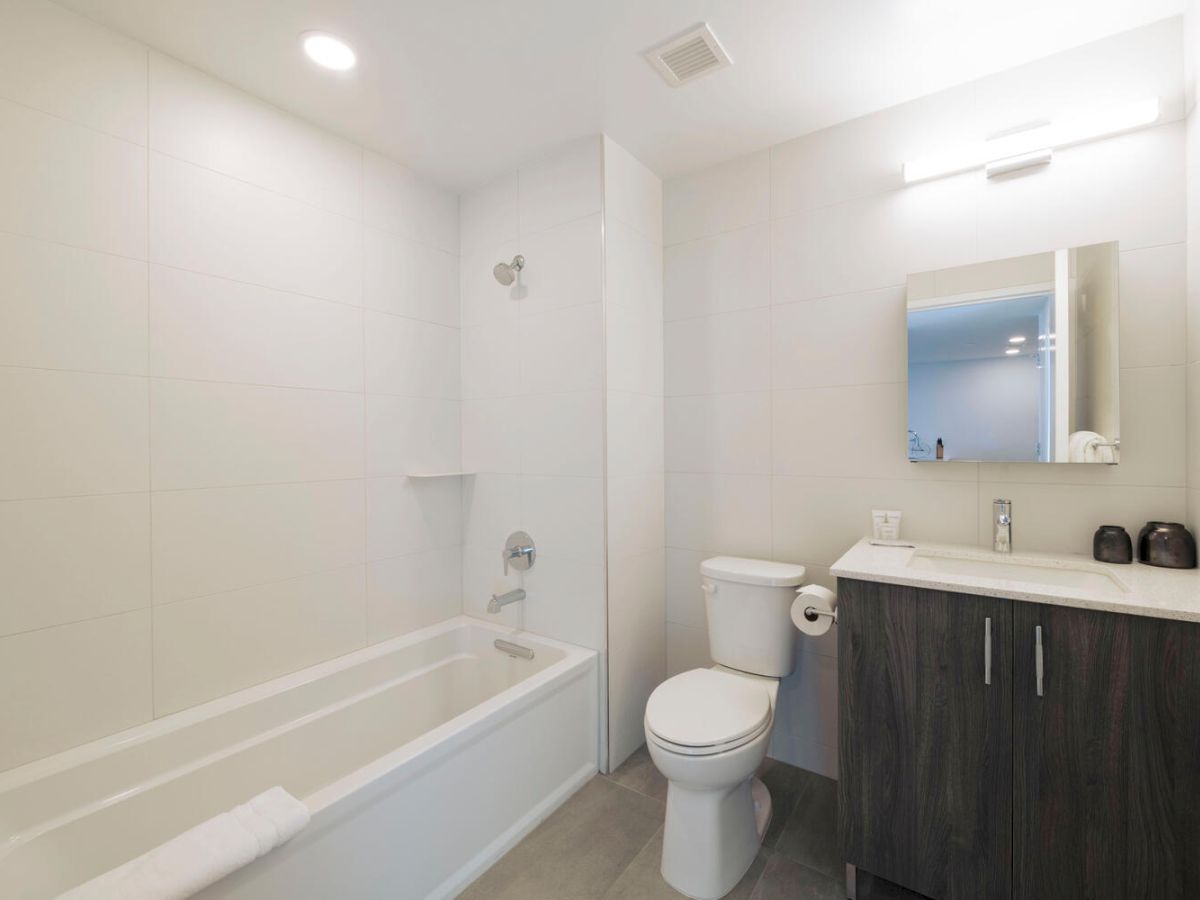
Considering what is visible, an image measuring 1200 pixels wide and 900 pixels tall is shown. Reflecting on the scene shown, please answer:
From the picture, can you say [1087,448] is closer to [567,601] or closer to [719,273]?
[719,273]

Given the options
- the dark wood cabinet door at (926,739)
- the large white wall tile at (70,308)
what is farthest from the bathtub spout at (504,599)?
the large white wall tile at (70,308)

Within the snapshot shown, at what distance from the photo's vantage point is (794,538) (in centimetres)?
212

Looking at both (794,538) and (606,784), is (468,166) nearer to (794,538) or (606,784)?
(794,538)

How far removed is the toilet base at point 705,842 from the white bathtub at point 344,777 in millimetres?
500

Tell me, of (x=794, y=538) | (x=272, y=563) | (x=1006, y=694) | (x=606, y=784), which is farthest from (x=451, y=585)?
(x=1006, y=694)

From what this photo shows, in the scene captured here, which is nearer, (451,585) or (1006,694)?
(1006,694)

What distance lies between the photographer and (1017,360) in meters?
1.69

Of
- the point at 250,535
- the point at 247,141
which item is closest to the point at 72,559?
the point at 250,535

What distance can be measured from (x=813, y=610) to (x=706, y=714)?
0.49 m

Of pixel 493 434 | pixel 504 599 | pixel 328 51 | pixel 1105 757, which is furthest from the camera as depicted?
pixel 493 434

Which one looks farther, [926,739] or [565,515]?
[565,515]

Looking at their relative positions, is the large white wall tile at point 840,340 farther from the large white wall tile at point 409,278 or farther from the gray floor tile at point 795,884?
the gray floor tile at point 795,884

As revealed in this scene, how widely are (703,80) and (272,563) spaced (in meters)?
2.20

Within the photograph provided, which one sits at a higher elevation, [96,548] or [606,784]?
[96,548]
